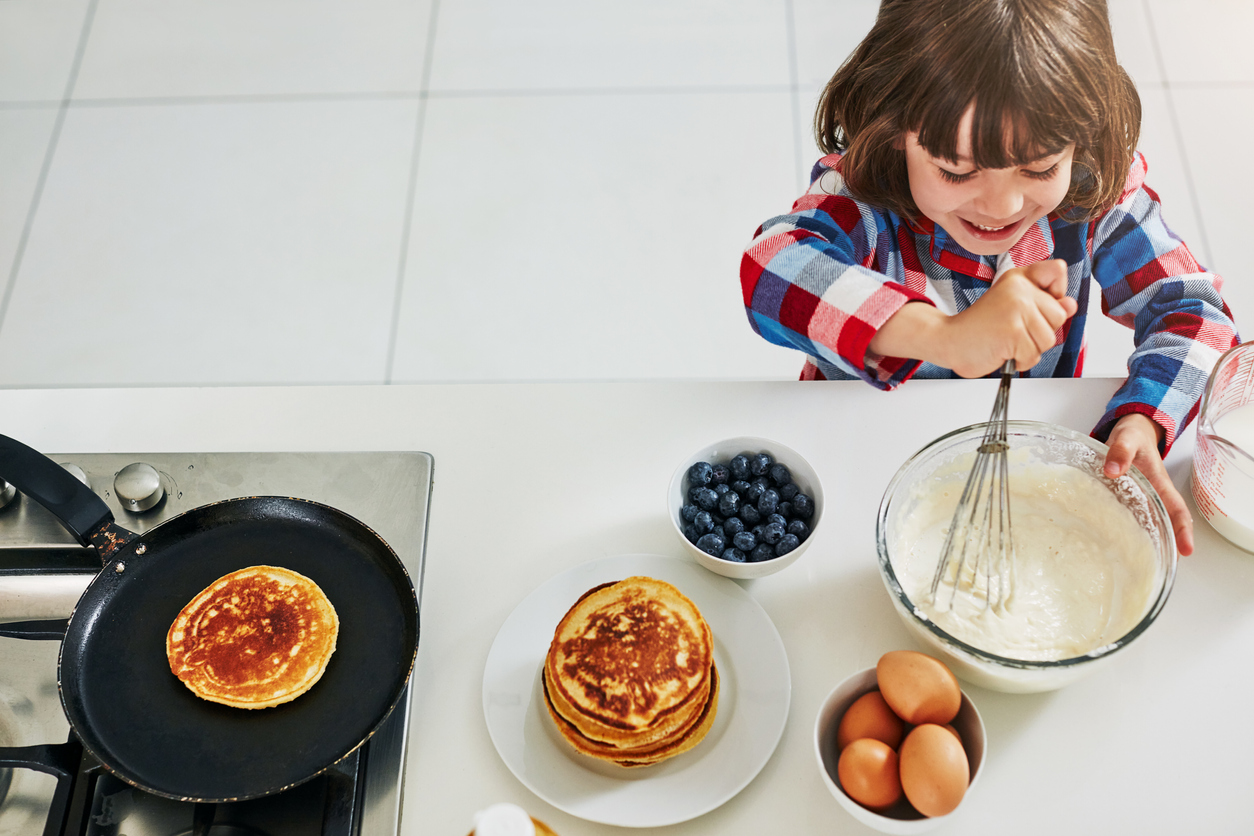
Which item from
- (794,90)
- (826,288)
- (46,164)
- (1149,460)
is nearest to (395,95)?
(46,164)

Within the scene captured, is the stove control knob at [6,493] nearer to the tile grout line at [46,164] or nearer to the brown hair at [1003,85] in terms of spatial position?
the brown hair at [1003,85]

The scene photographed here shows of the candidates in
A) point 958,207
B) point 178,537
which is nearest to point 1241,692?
→ point 958,207

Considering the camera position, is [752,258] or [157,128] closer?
[752,258]

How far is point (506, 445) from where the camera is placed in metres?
1.03

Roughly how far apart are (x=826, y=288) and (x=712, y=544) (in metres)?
0.34

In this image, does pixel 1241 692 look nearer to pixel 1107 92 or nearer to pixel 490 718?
pixel 1107 92

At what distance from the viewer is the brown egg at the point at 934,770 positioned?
672mm

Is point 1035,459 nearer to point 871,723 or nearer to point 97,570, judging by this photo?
point 871,723

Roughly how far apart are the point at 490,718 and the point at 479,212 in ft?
5.39

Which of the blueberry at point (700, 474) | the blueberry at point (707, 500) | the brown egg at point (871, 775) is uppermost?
the blueberry at point (700, 474)

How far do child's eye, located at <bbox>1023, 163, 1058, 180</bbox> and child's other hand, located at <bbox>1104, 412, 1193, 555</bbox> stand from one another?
28 centimetres

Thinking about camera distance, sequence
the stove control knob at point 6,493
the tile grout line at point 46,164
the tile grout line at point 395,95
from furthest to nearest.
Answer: the tile grout line at point 395,95 → the tile grout line at point 46,164 → the stove control knob at point 6,493

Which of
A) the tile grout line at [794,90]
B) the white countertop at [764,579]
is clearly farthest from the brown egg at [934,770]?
the tile grout line at [794,90]

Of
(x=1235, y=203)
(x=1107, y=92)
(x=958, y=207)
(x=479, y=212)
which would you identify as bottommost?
(x=479, y=212)
